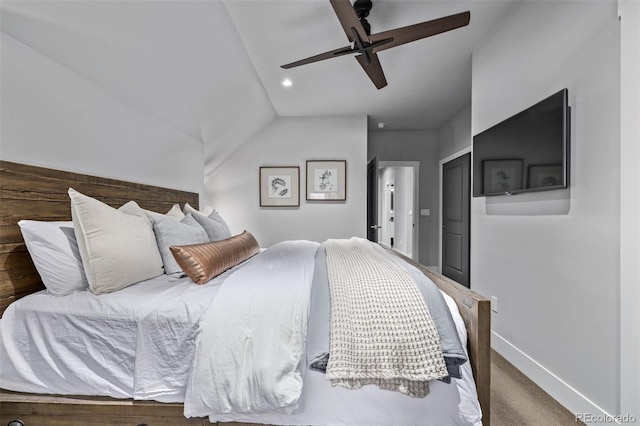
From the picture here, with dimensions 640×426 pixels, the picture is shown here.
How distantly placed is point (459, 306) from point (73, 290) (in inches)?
70.7

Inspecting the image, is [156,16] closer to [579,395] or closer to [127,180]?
[127,180]

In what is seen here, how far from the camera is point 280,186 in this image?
4352mm

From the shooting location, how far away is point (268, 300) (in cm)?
121

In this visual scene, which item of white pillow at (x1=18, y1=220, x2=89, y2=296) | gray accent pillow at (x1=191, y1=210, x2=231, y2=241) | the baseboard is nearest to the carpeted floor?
the baseboard

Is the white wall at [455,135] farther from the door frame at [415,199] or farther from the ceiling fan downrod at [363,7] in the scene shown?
the ceiling fan downrod at [363,7]

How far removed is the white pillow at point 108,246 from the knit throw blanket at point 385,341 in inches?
40.9

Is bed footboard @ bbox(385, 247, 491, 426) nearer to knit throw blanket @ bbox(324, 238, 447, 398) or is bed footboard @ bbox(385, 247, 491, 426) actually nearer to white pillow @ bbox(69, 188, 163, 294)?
knit throw blanket @ bbox(324, 238, 447, 398)

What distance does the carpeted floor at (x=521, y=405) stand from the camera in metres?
1.53

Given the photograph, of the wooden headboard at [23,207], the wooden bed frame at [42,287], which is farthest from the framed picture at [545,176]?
the wooden headboard at [23,207]

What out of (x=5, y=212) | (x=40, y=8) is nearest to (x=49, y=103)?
(x=40, y=8)

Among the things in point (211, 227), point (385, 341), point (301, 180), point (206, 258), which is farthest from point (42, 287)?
point (301, 180)

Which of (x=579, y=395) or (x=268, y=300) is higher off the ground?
(x=268, y=300)

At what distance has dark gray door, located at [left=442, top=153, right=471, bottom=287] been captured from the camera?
3.98 metres

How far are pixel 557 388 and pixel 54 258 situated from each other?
2.85m
